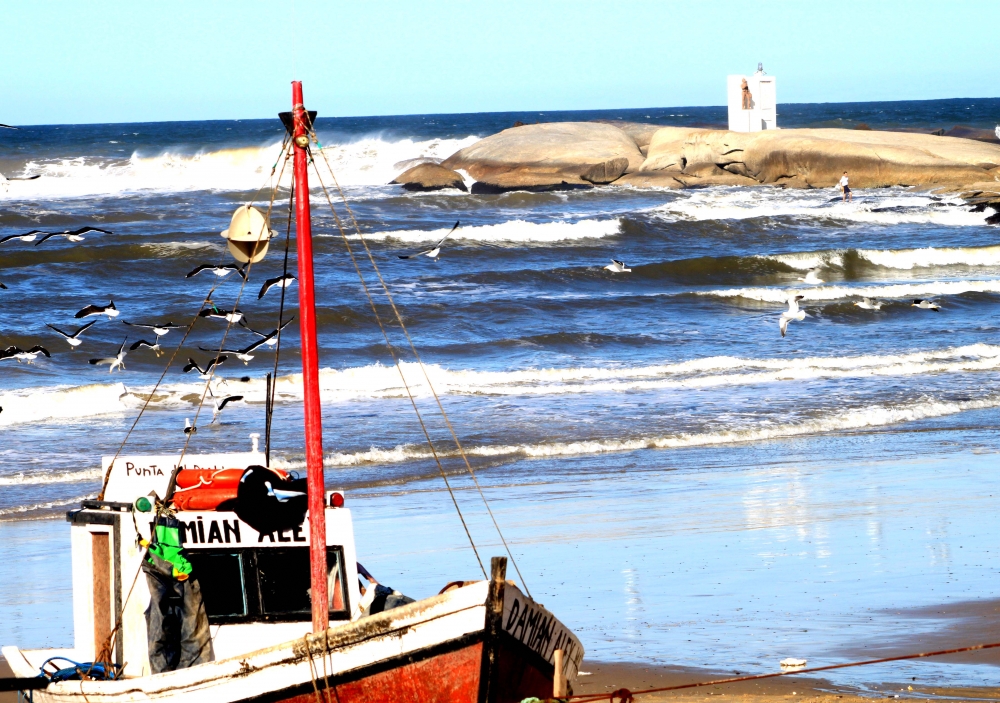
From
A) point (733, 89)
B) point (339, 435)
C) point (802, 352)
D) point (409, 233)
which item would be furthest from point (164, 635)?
point (733, 89)

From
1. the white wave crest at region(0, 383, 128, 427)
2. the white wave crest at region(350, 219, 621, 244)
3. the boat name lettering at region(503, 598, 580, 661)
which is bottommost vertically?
the white wave crest at region(0, 383, 128, 427)

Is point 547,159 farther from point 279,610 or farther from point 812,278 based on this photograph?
point 279,610

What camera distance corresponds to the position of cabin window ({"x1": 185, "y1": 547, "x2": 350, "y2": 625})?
6.82 m

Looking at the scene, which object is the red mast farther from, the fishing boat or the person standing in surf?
the person standing in surf

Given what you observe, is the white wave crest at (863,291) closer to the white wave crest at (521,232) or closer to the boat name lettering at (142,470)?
the white wave crest at (521,232)

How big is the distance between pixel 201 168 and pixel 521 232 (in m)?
40.7

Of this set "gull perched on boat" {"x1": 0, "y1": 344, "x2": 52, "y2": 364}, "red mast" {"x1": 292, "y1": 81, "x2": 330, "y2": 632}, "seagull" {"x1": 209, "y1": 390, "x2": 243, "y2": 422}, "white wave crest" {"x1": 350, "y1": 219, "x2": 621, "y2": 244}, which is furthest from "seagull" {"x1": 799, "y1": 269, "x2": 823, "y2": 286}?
"red mast" {"x1": 292, "y1": 81, "x2": 330, "y2": 632}

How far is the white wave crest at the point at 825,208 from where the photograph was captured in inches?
1825

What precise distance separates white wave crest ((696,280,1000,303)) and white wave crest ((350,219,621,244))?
9.46m

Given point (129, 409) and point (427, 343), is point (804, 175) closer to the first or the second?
point (427, 343)

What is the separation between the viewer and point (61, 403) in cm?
1978

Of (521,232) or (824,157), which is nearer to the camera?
(521,232)

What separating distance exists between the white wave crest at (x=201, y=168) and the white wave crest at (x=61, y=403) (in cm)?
4458

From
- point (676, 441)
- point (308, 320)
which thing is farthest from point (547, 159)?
point (308, 320)
